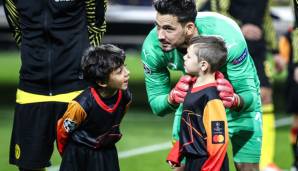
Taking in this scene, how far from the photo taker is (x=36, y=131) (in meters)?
7.11

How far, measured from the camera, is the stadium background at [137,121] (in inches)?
433

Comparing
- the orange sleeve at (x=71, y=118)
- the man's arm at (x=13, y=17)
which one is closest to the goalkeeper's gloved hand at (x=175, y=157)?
the orange sleeve at (x=71, y=118)

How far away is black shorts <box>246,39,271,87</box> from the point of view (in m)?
9.84

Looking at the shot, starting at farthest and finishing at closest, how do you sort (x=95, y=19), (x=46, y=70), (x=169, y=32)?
(x=95, y=19), (x=46, y=70), (x=169, y=32)

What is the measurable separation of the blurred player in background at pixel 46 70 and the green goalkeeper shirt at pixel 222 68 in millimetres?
486

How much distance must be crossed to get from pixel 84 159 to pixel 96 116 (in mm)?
313

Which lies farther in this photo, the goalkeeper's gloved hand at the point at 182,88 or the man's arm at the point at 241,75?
the man's arm at the point at 241,75

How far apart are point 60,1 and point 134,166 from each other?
3.87 m

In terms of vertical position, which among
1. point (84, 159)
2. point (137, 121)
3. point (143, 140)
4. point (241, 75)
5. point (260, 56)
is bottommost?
point (137, 121)

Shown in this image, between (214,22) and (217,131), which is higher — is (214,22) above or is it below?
above

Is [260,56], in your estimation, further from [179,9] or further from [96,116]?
[96,116]

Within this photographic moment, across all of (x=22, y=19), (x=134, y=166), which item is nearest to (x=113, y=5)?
(x=134, y=166)

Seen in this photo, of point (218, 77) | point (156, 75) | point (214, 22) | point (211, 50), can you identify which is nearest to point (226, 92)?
point (218, 77)

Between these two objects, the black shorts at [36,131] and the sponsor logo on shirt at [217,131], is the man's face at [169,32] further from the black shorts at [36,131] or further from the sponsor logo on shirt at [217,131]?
the black shorts at [36,131]
